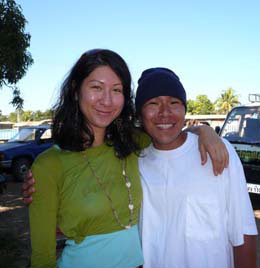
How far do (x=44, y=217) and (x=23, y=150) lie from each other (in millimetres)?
9886

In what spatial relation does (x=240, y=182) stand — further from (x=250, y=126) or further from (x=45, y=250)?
(x=250, y=126)

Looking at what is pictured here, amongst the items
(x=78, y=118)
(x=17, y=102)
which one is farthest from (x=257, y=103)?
(x=78, y=118)

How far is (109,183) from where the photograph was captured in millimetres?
1790

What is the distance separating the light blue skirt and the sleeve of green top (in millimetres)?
120

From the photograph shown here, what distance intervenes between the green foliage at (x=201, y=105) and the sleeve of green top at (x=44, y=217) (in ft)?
223

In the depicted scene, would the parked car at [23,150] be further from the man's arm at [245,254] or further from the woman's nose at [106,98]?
the man's arm at [245,254]

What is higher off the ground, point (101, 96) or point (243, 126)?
point (101, 96)

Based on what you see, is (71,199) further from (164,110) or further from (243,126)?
(243,126)

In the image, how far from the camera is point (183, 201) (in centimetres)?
176

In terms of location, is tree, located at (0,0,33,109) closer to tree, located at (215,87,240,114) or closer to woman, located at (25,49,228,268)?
woman, located at (25,49,228,268)

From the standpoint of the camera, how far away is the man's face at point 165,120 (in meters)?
1.85

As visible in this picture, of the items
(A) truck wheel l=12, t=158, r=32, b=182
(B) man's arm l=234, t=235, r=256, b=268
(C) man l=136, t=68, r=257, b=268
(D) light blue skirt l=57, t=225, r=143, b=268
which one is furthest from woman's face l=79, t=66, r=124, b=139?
(A) truck wheel l=12, t=158, r=32, b=182

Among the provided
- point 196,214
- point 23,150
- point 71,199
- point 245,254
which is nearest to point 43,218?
point 71,199

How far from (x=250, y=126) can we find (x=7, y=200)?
19.7 ft
